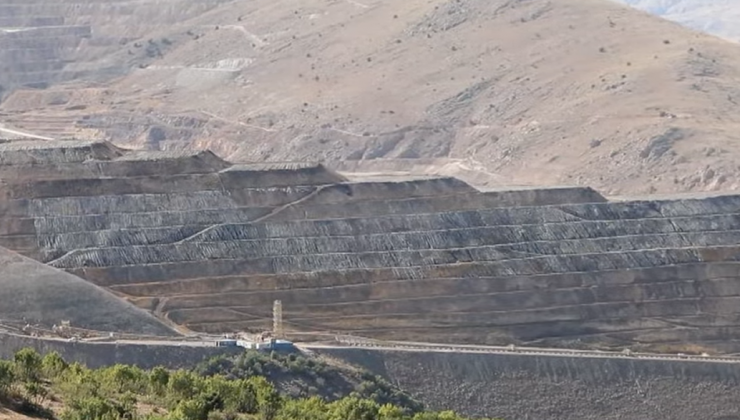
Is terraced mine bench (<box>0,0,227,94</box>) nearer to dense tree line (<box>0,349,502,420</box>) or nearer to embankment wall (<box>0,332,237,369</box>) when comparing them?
embankment wall (<box>0,332,237,369</box>)

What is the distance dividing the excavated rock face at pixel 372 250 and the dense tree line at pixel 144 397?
1070 inches

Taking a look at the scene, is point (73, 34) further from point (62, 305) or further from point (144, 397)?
point (144, 397)

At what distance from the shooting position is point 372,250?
243 feet

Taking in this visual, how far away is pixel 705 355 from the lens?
233 ft

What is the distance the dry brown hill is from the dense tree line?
66327mm

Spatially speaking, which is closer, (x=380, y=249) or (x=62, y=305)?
(x=62, y=305)

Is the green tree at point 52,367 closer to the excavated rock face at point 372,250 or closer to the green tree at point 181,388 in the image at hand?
A: the green tree at point 181,388

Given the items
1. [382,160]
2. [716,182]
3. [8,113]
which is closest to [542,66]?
[382,160]

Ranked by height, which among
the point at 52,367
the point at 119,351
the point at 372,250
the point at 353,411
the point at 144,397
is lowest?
the point at 353,411

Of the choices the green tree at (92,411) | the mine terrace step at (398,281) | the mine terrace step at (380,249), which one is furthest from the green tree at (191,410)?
the mine terrace step at (380,249)

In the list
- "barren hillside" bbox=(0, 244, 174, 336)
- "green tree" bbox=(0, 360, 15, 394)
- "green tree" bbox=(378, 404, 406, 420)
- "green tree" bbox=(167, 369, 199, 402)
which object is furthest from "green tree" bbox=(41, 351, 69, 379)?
"barren hillside" bbox=(0, 244, 174, 336)

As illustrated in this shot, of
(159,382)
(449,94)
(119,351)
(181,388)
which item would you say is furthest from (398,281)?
(449,94)

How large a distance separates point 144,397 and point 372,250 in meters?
35.5

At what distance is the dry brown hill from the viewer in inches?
4557
